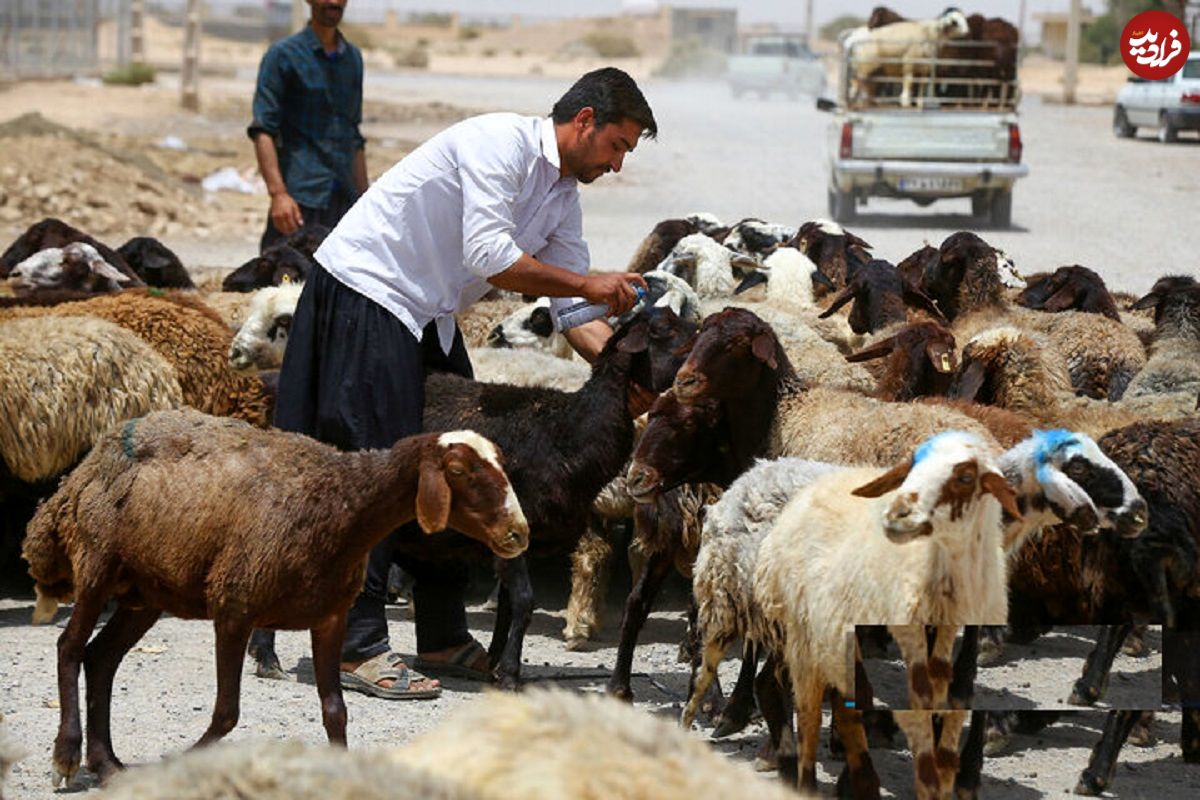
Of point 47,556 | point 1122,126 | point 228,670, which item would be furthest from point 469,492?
point 1122,126

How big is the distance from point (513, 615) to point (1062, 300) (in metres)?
4.62

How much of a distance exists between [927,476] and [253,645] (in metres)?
3.21

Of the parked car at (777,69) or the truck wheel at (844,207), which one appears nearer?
the truck wheel at (844,207)

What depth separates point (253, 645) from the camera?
7.04 metres

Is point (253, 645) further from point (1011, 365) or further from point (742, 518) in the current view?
point (1011, 365)

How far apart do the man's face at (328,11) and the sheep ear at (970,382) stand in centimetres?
442

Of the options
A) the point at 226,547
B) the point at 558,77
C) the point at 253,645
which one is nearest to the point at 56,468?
the point at 253,645

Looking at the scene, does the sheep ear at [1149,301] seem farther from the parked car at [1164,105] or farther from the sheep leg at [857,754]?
the parked car at [1164,105]

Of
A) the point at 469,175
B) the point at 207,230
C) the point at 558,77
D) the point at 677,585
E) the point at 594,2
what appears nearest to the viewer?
the point at 469,175

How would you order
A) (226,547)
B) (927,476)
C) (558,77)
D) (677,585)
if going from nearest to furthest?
(927,476) < (226,547) < (677,585) < (558,77)

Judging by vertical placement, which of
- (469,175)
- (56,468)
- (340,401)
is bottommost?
(56,468)

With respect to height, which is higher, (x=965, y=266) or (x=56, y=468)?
(x=965, y=266)

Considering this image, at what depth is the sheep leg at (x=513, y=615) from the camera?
6.93 meters

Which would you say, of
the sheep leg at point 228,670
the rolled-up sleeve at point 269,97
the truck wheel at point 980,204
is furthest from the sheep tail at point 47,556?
the truck wheel at point 980,204
